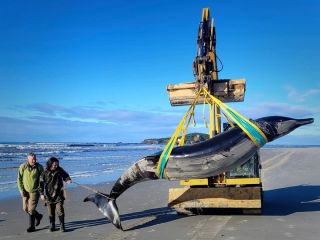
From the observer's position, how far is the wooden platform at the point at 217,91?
10.1 meters

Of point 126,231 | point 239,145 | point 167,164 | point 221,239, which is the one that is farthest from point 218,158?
point 126,231

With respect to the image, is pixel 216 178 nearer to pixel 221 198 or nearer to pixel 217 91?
pixel 221 198

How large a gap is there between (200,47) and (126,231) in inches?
189

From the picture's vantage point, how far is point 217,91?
1009 centimetres

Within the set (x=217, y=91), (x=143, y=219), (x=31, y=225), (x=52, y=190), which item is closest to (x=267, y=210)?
(x=143, y=219)

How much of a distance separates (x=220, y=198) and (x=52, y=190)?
4.09 metres

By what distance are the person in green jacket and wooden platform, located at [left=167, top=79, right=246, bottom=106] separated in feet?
12.5

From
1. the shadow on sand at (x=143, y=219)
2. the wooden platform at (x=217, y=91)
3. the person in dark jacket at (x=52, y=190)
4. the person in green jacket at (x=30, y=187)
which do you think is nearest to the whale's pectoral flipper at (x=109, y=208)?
the shadow on sand at (x=143, y=219)

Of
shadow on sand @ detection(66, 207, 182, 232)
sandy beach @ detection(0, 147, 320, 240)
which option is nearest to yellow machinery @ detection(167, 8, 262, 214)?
sandy beach @ detection(0, 147, 320, 240)

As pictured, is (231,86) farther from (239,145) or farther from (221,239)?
(221,239)

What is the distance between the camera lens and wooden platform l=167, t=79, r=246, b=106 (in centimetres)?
1005

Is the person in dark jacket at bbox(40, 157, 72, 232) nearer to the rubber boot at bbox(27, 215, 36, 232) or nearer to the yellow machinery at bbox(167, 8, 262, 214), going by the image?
the rubber boot at bbox(27, 215, 36, 232)

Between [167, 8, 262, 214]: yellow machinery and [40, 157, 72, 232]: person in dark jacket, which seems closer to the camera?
[40, 157, 72, 232]: person in dark jacket

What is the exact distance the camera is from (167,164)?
7.96 m
